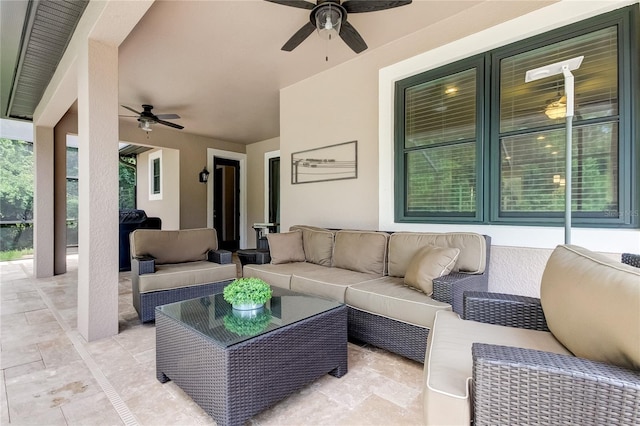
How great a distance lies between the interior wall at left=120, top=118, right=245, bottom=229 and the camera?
266 inches

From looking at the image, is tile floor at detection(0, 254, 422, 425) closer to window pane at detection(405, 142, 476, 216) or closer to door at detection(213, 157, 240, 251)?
window pane at detection(405, 142, 476, 216)

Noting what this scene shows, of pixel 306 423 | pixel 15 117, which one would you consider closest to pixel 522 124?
pixel 306 423

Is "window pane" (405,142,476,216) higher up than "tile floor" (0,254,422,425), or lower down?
higher up

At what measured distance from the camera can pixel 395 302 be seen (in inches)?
87.8

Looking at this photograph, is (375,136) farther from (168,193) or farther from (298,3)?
(168,193)

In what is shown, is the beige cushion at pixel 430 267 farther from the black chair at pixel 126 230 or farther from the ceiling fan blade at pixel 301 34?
the black chair at pixel 126 230

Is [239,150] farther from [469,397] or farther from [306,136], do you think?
[469,397]

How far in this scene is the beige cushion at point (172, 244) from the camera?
11.1 ft

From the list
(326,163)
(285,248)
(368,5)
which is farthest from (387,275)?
(368,5)

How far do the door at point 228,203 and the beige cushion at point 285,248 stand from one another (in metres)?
4.79

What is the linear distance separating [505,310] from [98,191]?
3.17 metres

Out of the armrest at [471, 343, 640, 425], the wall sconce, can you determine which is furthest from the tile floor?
the wall sconce

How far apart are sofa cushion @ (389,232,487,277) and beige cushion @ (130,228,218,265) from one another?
90.5 inches

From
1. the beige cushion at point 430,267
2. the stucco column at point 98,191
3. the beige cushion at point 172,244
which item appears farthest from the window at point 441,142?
the stucco column at point 98,191
